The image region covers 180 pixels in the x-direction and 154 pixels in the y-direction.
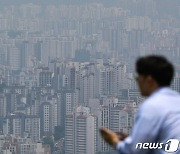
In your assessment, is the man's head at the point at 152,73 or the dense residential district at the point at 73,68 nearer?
the man's head at the point at 152,73

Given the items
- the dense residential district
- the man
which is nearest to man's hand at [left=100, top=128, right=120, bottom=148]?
the man

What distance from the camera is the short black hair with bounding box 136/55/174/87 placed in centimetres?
121

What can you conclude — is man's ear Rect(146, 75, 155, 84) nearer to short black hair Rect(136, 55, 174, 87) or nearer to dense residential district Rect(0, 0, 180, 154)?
short black hair Rect(136, 55, 174, 87)

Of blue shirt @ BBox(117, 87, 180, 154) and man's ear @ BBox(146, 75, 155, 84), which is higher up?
man's ear @ BBox(146, 75, 155, 84)

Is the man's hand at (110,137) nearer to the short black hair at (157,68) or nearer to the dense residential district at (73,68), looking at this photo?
the short black hair at (157,68)

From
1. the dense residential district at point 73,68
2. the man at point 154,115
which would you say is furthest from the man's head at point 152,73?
the dense residential district at point 73,68

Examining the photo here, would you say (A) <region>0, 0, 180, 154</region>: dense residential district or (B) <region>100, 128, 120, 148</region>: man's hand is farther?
(A) <region>0, 0, 180, 154</region>: dense residential district

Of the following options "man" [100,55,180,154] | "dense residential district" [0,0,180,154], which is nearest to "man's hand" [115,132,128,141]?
"man" [100,55,180,154]

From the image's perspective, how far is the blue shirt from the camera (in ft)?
3.84

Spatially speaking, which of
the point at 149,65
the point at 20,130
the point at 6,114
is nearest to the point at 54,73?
the point at 6,114

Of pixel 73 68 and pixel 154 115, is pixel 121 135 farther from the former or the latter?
pixel 73 68

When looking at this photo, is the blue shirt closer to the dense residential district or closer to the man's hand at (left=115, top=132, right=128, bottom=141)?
the man's hand at (left=115, top=132, right=128, bottom=141)

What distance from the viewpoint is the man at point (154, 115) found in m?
1.17

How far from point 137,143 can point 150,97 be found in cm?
7
